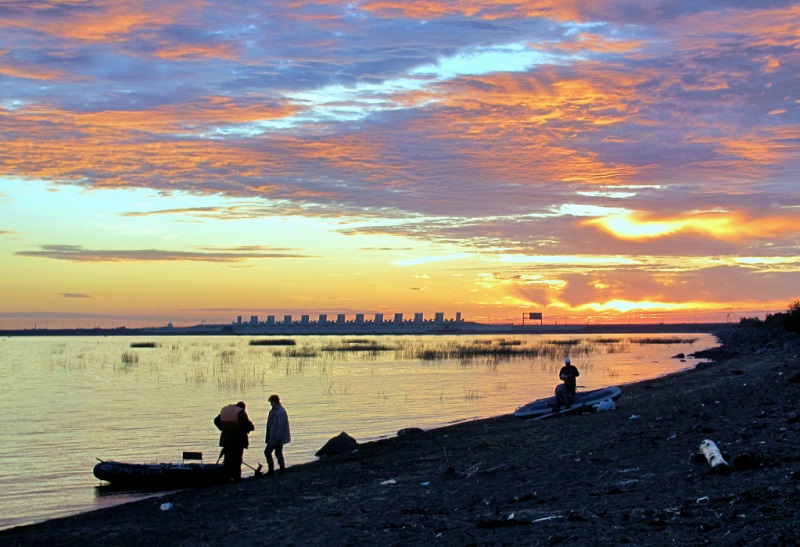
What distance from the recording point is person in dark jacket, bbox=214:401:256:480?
20.3 m

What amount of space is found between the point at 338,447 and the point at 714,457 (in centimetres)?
1291

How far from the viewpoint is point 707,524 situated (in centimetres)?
977

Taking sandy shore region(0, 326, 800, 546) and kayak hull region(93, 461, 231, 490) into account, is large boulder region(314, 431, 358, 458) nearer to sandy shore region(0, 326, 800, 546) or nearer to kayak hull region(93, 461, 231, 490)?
sandy shore region(0, 326, 800, 546)

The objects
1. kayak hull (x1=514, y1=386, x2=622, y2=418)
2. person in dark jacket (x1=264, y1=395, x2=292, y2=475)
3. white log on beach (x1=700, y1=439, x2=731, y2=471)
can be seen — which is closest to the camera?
white log on beach (x1=700, y1=439, x2=731, y2=471)

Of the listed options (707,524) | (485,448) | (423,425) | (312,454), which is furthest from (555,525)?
(423,425)

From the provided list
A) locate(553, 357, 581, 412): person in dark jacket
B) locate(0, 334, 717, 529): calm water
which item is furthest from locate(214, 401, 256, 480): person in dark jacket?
locate(553, 357, 581, 412): person in dark jacket

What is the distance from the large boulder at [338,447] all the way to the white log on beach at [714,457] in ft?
39.6

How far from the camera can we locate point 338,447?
946 inches

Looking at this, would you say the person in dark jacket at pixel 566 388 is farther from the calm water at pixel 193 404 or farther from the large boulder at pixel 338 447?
the large boulder at pixel 338 447

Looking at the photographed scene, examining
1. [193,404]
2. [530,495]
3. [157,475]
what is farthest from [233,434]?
[193,404]

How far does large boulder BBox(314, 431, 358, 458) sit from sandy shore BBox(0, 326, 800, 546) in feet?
2.38

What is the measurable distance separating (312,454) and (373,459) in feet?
12.4

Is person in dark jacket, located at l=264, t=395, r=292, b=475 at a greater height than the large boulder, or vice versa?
person in dark jacket, located at l=264, t=395, r=292, b=475

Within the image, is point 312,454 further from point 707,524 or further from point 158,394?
point 158,394
